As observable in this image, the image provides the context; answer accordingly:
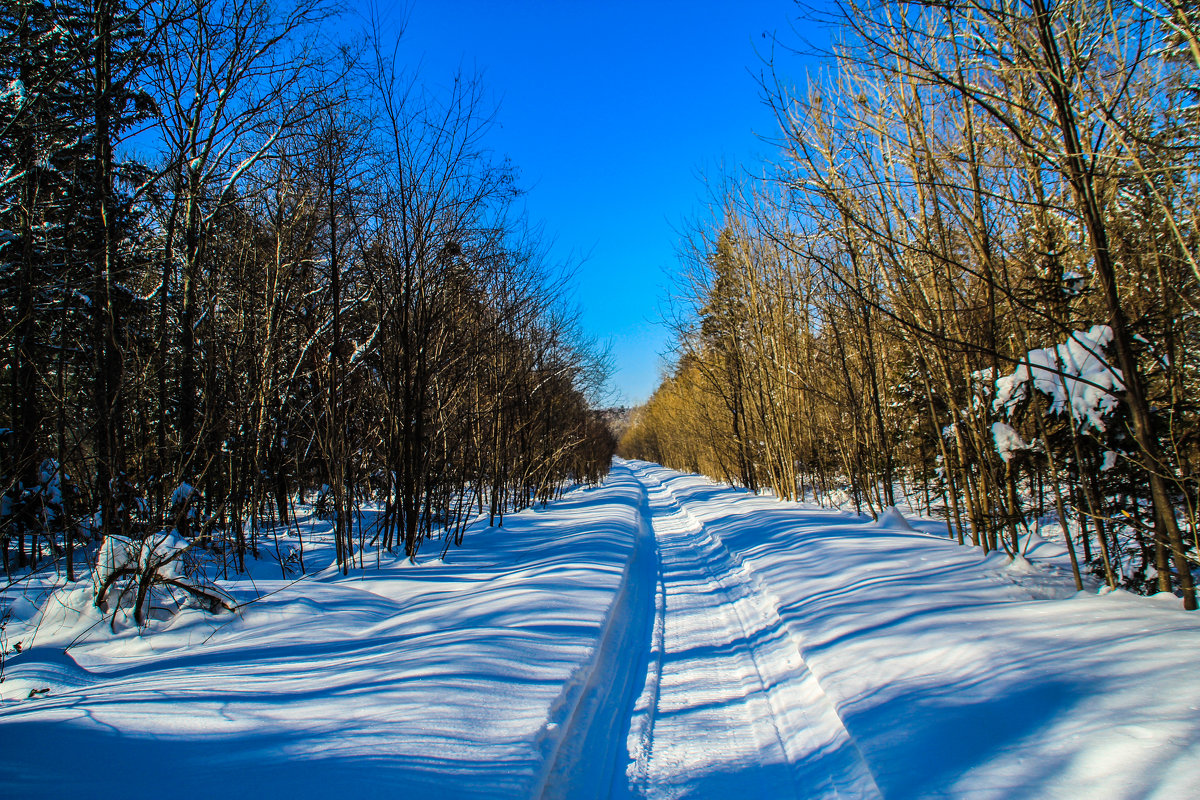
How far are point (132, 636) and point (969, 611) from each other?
6.44 m

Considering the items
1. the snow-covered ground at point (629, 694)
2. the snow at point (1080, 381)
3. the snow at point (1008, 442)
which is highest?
the snow at point (1080, 381)

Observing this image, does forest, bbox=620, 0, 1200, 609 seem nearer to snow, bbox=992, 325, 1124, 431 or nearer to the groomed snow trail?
snow, bbox=992, 325, 1124, 431

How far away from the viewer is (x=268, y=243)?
378 inches

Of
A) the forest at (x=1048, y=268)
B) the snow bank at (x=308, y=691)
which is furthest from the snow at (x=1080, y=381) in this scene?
the snow bank at (x=308, y=691)

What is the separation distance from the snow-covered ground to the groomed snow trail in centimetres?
2

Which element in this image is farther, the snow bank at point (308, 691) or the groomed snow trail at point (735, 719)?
the groomed snow trail at point (735, 719)

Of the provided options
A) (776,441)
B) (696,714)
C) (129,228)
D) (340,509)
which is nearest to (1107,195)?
(696,714)

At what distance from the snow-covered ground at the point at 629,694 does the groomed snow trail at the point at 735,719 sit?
2 centimetres

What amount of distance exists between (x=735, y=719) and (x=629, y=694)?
772mm

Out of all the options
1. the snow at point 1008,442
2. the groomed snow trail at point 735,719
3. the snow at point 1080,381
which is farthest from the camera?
the snow at point 1008,442

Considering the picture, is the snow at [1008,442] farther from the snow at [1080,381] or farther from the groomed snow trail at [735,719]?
the groomed snow trail at [735,719]

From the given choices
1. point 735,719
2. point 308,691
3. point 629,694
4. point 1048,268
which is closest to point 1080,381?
point 1048,268

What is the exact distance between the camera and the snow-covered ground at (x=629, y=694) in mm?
2336

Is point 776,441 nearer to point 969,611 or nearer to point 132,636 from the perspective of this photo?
point 969,611
